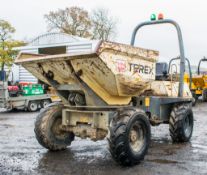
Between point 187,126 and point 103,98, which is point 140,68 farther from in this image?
point 187,126

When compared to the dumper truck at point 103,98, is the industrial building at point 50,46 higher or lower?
higher

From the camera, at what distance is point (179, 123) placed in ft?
25.7

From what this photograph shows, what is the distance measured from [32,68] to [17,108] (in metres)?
10.4

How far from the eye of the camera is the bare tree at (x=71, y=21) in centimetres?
4278

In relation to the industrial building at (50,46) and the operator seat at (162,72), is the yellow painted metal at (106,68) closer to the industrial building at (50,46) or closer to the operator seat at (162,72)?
the operator seat at (162,72)

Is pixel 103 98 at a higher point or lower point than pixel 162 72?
lower

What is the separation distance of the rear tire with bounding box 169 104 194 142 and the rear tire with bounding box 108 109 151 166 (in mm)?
1568

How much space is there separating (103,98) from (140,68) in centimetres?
83

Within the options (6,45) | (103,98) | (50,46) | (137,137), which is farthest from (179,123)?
(6,45)

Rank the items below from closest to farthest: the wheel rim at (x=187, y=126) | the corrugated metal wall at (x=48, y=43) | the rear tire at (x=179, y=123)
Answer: the rear tire at (x=179, y=123) < the wheel rim at (x=187, y=126) < the corrugated metal wall at (x=48, y=43)

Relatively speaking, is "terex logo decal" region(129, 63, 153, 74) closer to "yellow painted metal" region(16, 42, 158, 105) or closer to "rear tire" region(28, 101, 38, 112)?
"yellow painted metal" region(16, 42, 158, 105)

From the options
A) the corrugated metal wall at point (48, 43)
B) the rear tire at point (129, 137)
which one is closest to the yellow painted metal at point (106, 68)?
the rear tire at point (129, 137)

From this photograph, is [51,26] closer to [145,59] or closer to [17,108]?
[17,108]

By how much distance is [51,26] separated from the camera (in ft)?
148
